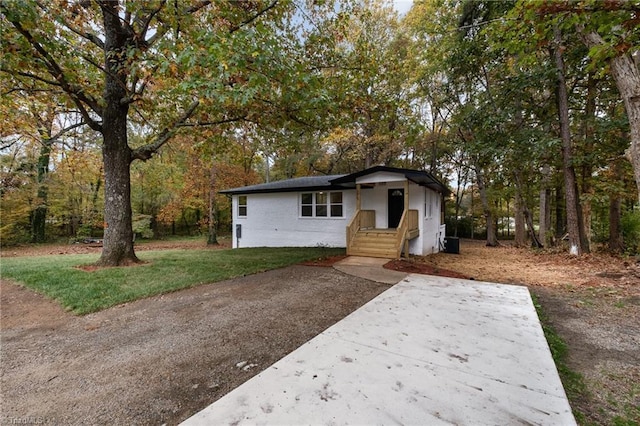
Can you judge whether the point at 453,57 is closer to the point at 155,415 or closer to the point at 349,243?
the point at 349,243

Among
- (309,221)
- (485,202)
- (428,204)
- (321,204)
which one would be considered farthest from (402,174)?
(485,202)

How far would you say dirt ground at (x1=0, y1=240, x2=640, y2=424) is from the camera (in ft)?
6.91

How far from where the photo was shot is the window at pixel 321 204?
37.5 ft

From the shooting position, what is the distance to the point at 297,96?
4.89 m

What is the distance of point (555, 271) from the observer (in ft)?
23.7

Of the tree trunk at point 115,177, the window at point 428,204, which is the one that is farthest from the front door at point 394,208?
the tree trunk at point 115,177

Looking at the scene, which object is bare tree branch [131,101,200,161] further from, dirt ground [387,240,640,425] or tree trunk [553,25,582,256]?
tree trunk [553,25,582,256]

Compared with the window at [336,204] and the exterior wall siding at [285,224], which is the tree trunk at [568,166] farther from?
the window at [336,204]

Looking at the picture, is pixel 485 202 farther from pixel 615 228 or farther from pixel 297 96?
pixel 297 96

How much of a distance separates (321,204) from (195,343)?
29.6 feet

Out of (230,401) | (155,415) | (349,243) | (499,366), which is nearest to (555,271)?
(349,243)

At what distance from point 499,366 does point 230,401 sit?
2392 millimetres

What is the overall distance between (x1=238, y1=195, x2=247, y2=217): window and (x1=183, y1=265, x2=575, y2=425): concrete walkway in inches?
446

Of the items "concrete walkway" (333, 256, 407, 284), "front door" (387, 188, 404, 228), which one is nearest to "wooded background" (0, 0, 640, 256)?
"front door" (387, 188, 404, 228)
